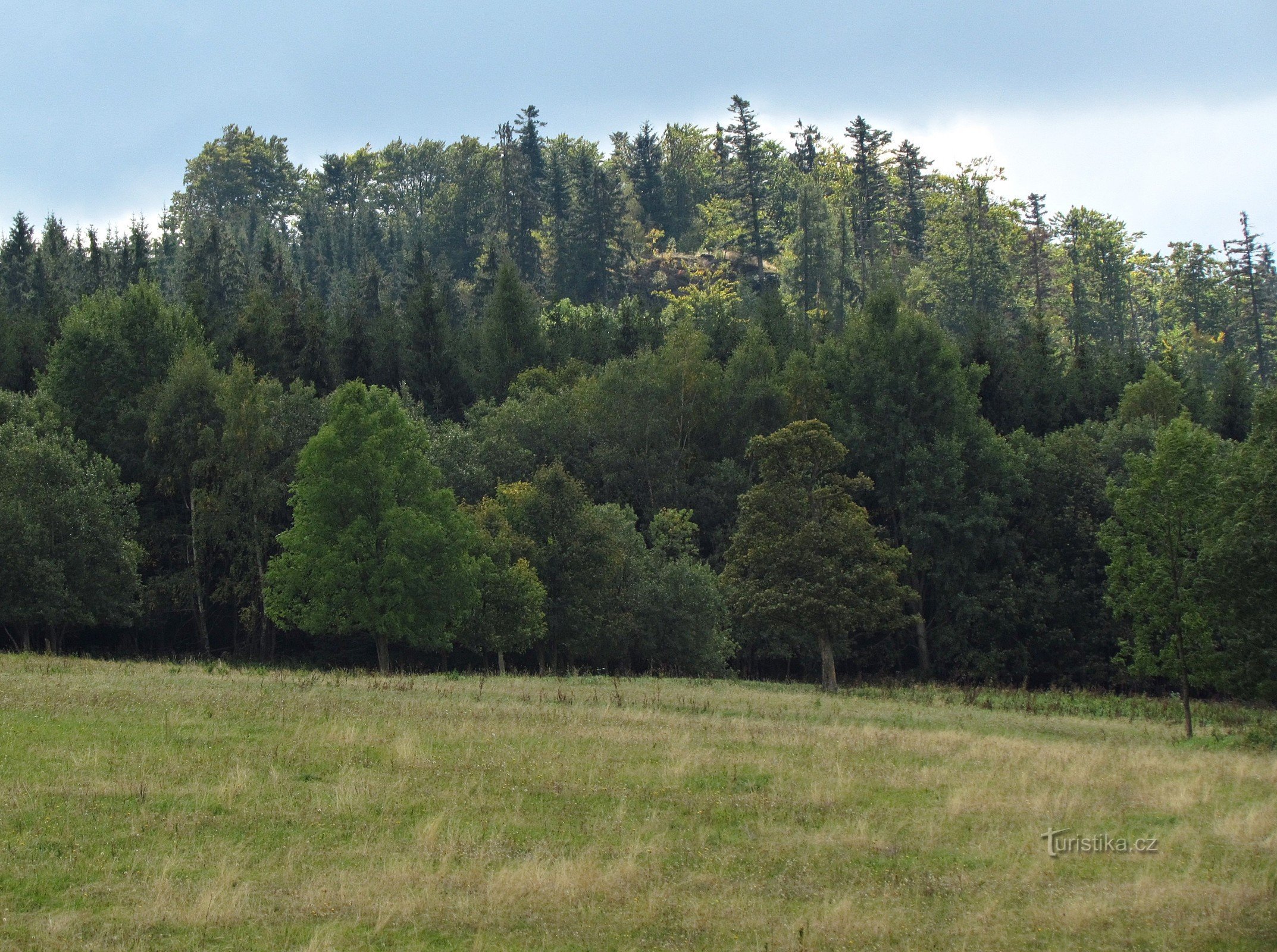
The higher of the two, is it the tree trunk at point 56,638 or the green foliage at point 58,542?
the green foliage at point 58,542

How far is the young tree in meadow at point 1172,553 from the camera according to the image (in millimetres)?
37344

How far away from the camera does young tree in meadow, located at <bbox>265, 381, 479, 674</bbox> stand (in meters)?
51.9

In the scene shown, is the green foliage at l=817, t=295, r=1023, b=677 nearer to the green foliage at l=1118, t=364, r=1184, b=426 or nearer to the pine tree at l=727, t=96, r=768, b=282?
the green foliage at l=1118, t=364, r=1184, b=426

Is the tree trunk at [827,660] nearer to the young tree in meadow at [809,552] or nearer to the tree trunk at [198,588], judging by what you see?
the young tree in meadow at [809,552]

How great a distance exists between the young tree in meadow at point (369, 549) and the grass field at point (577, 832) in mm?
23032

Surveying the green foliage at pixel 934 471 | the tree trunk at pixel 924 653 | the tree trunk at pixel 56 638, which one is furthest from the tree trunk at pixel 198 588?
the tree trunk at pixel 924 653

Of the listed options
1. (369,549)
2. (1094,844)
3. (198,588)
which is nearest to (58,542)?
(198,588)

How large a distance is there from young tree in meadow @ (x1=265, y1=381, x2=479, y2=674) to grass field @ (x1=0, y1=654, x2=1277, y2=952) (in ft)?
75.6

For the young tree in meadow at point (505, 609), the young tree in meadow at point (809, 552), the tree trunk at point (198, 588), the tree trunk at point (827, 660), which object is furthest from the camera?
the tree trunk at point (198, 588)

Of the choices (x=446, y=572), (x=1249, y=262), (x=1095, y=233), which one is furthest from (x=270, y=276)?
(x=1249, y=262)

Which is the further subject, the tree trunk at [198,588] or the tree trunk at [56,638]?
the tree trunk at [198,588]

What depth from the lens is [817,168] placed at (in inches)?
7697

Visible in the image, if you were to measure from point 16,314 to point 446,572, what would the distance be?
224 ft

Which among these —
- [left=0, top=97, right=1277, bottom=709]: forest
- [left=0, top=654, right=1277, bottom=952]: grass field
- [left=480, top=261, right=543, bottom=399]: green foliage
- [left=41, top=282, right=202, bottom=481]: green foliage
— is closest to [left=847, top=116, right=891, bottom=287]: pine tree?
[left=0, top=97, right=1277, bottom=709]: forest
